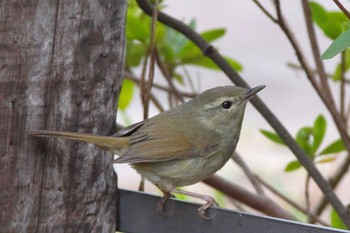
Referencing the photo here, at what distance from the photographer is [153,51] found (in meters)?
3.30

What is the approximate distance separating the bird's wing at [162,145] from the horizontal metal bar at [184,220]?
0.20 metres

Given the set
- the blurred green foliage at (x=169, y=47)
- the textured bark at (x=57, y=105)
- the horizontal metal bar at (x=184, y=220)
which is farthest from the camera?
the blurred green foliage at (x=169, y=47)

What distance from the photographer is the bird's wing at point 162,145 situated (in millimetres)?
3228

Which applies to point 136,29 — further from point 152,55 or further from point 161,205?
point 161,205

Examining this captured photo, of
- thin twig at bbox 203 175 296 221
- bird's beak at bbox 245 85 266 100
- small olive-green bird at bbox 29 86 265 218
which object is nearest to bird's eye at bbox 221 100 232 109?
small olive-green bird at bbox 29 86 265 218

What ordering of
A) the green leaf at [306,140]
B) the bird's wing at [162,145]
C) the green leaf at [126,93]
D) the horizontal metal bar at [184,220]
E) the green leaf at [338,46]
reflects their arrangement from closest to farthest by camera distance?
the green leaf at [338,46], the horizontal metal bar at [184,220], the bird's wing at [162,145], the green leaf at [306,140], the green leaf at [126,93]

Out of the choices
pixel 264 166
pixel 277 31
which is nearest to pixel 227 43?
pixel 277 31

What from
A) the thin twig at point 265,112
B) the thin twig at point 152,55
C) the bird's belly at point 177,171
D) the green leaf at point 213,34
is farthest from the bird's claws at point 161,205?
the green leaf at point 213,34

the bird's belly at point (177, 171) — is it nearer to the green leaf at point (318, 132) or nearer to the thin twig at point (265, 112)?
the thin twig at point (265, 112)

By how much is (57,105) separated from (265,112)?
0.95m

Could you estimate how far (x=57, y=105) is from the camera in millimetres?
2826

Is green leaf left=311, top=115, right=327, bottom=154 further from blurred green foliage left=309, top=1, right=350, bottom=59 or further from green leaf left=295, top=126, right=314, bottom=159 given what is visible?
blurred green foliage left=309, top=1, right=350, bottom=59

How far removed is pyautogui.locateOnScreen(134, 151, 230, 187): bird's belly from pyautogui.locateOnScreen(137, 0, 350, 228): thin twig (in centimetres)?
31

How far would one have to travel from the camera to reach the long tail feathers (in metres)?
2.75
